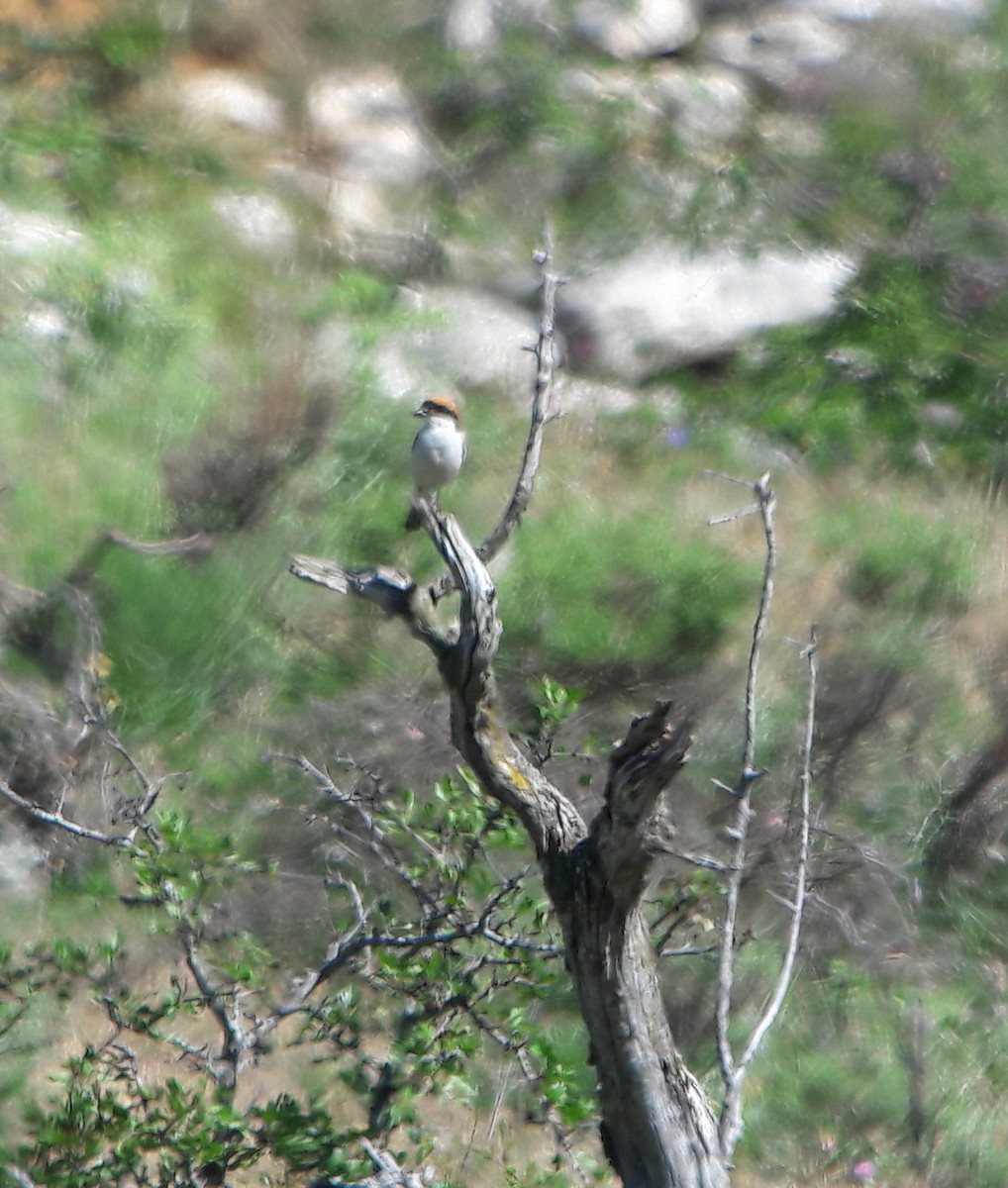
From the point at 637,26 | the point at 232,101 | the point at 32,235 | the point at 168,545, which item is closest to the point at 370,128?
Answer: the point at 232,101

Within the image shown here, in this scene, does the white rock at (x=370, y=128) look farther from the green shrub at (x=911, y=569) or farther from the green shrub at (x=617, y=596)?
the green shrub at (x=911, y=569)

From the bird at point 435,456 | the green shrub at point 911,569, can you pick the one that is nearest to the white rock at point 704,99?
the green shrub at point 911,569

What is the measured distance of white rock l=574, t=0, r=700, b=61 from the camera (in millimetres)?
9859

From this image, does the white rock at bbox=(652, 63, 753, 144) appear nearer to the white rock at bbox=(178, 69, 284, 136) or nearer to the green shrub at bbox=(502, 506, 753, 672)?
the white rock at bbox=(178, 69, 284, 136)

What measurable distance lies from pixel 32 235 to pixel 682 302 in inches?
141

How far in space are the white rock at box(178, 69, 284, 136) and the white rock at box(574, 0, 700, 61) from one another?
6.85 ft

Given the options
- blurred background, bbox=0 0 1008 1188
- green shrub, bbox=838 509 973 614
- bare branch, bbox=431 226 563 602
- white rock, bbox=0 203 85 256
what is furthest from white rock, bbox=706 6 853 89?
bare branch, bbox=431 226 563 602

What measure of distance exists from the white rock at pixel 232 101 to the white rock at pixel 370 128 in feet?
0.93

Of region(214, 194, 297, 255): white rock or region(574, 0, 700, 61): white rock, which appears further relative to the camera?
region(574, 0, 700, 61): white rock

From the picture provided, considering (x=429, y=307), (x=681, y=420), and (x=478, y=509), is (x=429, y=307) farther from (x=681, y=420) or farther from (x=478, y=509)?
(x=478, y=509)

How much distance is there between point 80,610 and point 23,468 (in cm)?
76

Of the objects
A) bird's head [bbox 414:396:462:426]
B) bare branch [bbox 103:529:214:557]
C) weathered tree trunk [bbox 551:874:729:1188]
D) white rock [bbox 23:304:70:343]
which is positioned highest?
weathered tree trunk [bbox 551:874:729:1188]

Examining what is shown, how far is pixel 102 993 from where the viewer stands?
3389mm

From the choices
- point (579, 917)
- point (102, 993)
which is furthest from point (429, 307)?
point (579, 917)
